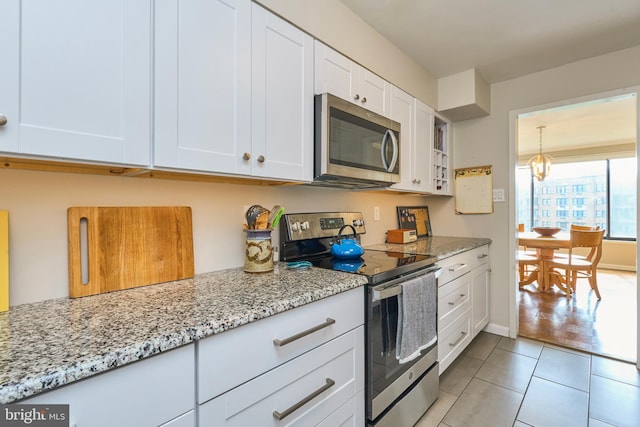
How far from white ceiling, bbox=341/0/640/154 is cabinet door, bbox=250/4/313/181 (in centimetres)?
63

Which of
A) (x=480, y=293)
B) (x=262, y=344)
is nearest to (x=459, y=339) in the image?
(x=480, y=293)

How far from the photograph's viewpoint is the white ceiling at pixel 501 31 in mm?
1798

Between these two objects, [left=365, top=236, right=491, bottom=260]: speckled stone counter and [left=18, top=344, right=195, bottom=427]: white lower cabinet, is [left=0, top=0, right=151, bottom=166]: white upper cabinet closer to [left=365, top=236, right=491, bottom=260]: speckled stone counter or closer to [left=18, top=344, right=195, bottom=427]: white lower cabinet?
[left=18, top=344, right=195, bottom=427]: white lower cabinet

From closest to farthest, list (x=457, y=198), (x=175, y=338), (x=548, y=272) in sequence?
(x=175, y=338) < (x=457, y=198) < (x=548, y=272)

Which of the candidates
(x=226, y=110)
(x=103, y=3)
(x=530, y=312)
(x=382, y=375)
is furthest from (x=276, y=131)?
(x=530, y=312)

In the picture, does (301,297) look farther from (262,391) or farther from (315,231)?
(315,231)

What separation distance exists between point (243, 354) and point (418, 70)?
251 cm

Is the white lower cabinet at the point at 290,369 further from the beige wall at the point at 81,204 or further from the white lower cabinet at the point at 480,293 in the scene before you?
the white lower cabinet at the point at 480,293

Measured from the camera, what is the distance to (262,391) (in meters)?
0.92

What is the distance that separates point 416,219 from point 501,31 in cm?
164

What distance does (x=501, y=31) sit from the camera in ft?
6.75

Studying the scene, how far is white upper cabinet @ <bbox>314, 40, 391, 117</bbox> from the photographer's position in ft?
5.13

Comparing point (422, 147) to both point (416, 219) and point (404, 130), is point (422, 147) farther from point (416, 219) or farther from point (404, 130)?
point (416, 219)

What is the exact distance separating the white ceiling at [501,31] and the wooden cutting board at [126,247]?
158 centimetres
